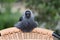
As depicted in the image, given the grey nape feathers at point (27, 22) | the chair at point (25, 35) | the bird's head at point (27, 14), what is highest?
the bird's head at point (27, 14)

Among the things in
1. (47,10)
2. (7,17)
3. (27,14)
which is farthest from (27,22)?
(47,10)

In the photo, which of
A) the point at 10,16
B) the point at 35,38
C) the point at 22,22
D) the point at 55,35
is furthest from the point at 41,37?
the point at 10,16

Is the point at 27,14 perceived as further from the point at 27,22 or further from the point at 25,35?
the point at 25,35

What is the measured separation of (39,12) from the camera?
342 cm

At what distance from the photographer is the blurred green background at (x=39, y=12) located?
3.13m

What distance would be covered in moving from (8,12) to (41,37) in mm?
1299

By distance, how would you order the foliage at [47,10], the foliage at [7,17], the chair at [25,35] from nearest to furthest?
the chair at [25,35] → the foliage at [7,17] → the foliage at [47,10]

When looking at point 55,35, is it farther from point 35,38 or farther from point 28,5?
point 28,5

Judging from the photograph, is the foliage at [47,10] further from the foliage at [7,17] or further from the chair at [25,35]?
the chair at [25,35]

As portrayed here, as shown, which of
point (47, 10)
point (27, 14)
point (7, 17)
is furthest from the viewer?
point (47, 10)

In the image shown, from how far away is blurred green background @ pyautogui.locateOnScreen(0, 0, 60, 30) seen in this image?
313 cm

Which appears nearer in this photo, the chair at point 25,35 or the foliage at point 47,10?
the chair at point 25,35

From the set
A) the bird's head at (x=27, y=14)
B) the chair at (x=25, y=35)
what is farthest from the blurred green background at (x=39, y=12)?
the bird's head at (x=27, y=14)

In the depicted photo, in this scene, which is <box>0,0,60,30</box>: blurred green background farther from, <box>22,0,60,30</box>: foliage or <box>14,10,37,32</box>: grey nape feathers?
<box>14,10,37,32</box>: grey nape feathers
